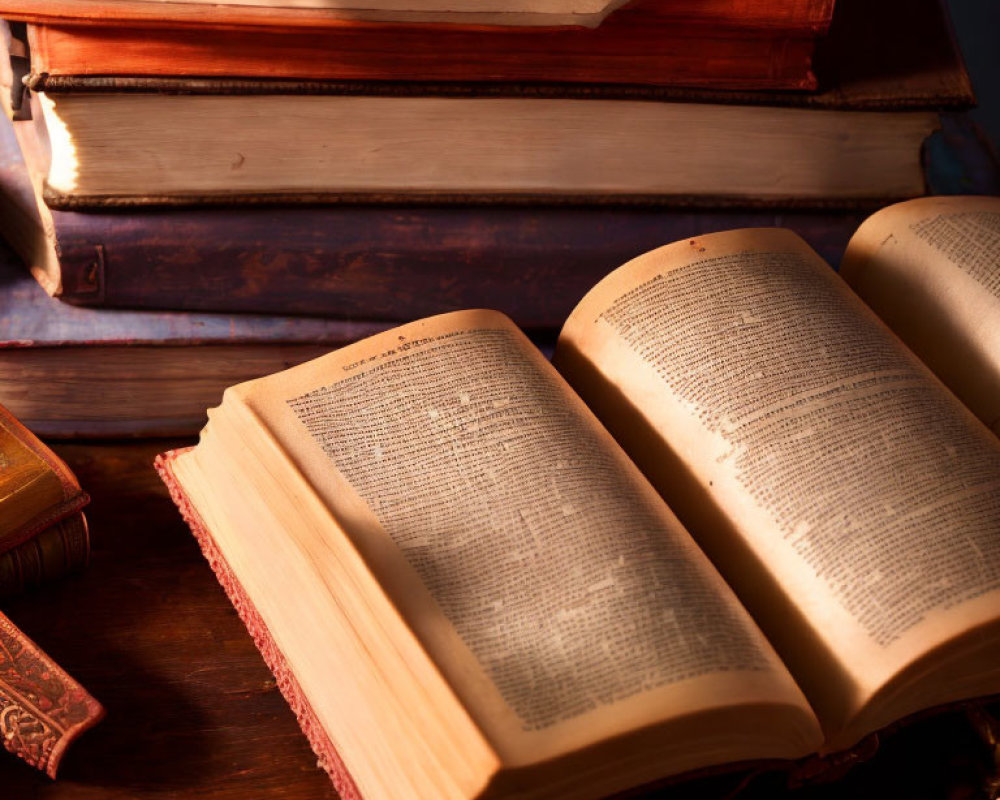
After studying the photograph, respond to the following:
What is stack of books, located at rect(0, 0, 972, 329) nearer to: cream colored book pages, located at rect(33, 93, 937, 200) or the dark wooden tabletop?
cream colored book pages, located at rect(33, 93, 937, 200)

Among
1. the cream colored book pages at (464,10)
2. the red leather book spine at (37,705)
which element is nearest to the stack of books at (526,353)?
the cream colored book pages at (464,10)

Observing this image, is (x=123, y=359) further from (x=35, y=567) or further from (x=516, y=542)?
(x=516, y=542)

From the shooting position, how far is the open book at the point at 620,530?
625 millimetres

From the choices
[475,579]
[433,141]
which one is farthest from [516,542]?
[433,141]

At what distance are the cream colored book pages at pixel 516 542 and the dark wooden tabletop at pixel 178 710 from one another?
108mm

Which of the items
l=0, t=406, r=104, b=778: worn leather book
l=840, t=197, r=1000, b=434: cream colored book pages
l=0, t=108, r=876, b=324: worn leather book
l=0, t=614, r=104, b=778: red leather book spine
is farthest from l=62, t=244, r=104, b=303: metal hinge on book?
l=840, t=197, r=1000, b=434: cream colored book pages

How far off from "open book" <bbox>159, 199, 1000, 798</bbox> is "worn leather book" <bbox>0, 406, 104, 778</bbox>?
8 centimetres

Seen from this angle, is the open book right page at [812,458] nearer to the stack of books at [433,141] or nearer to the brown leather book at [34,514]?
the stack of books at [433,141]

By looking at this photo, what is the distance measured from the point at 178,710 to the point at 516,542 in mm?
248

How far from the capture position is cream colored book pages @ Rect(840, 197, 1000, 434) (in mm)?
836

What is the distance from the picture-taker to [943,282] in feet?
2.83

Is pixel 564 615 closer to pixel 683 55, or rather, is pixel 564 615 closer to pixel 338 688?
pixel 338 688

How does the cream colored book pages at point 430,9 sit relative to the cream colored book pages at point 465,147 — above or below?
above

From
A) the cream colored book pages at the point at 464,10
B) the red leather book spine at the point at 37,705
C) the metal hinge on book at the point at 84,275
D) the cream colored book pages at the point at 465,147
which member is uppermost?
the cream colored book pages at the point at 464,10
